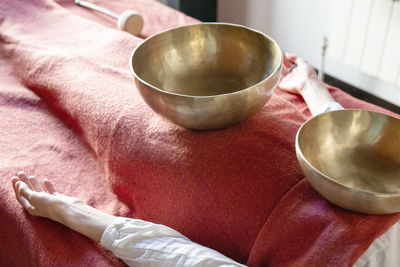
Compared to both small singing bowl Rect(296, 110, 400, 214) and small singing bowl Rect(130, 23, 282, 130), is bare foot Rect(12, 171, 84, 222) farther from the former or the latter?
small singing bowl Rect(296, 110, 400, 214)

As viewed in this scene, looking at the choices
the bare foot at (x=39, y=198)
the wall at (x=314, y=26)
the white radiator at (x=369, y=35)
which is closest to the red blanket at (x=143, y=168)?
the bare foot at (x=39, y=198)

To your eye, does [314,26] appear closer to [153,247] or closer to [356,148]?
[356,148]

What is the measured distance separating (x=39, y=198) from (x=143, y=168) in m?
0.24

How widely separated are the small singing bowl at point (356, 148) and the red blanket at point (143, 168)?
5 cm

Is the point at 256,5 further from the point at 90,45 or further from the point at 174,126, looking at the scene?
the point at 174,126

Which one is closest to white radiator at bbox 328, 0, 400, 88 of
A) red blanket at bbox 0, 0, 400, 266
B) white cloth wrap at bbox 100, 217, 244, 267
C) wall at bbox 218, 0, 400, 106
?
wall at bbox 218, 0, 400, 106

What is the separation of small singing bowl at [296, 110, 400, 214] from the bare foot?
0.51 metres

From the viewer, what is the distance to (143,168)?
921 millimetres

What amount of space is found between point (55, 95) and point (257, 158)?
2.13 feet

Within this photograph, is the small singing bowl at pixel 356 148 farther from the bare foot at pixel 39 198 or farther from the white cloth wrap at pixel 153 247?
the bare foot at pixel 39 198

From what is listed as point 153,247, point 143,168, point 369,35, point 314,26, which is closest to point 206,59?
point 143,168

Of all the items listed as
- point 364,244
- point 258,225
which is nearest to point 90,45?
point 258,225

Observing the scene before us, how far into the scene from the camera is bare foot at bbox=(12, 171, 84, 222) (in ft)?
3.03

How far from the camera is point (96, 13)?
1.72 meters
